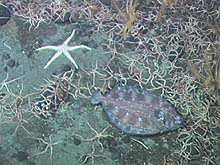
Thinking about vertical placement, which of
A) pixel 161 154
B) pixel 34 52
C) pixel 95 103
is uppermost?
pixel 34 52

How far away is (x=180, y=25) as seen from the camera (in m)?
2.77

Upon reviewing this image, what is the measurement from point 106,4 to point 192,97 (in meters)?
0.81

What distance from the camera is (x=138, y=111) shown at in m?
2.48

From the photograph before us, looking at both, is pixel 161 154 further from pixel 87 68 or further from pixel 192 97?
pixel 87 68

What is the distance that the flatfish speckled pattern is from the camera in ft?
8.03

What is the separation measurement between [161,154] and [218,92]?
0.51 m

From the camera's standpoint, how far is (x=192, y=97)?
101 inches

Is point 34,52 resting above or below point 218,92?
above

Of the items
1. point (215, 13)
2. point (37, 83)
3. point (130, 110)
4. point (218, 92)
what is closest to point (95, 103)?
point (130, 110)

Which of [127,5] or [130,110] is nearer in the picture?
[130,110]

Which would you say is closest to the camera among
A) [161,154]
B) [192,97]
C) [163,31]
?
[161,154]

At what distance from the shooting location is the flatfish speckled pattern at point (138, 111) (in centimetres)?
245

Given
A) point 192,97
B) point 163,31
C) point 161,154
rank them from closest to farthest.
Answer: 1. point 161,154
2. point 192,97
3. point 163,31

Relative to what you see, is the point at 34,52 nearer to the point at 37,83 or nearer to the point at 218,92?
the point at 37,83
